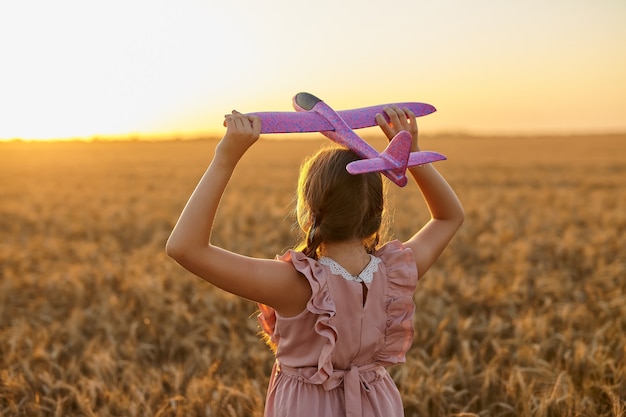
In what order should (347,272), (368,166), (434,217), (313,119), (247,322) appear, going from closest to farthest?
1. (368,166)
2. (313,119)
3. (347,272)
4. (434,217)
5. (247,322)

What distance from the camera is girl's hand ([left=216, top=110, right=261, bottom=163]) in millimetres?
1536

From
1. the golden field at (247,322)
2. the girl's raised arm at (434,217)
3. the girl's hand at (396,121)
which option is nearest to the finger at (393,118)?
the girl's hand at (396,121)

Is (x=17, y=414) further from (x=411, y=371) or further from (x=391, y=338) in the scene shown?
(x=391, y=338)

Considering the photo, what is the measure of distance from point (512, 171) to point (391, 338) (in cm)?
2078

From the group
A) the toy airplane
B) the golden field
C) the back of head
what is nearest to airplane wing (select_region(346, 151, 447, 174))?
the toy airplane

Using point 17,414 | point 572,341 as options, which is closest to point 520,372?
point 572,341

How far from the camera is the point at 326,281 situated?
1730 millimetres

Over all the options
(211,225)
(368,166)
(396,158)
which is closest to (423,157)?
(396,158)

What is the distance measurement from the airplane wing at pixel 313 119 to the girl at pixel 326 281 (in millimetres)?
35

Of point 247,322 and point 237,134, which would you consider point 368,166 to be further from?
point 247,322

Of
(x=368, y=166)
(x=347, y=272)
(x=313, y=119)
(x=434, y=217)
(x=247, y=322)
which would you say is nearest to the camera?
(x=368, y=166)

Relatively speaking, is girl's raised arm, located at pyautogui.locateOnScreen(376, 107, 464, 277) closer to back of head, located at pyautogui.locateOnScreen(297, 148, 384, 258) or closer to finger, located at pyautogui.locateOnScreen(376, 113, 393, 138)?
finger, located at pyautogui.locateOnScreen(376, 113, 393, 138)

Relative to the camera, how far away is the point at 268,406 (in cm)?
193

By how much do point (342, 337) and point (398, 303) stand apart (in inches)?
7.6
